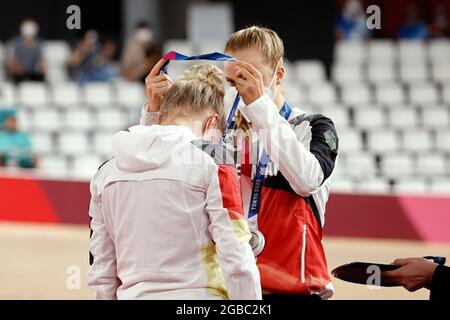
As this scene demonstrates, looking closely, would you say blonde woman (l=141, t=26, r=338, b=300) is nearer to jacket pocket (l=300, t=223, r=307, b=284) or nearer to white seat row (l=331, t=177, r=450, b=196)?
jacket pocket (l=300, t=223, r=307, b=284)

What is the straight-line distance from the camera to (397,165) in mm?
10906

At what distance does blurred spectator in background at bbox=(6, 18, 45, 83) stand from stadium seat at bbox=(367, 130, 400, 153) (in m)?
4.71

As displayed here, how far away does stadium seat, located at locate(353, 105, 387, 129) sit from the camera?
11.9 metres

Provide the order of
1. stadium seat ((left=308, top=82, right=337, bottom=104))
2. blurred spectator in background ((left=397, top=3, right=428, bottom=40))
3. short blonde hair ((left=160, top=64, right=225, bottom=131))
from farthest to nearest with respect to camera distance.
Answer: blurred spectator in background ((left=397, top=3, right=428, bottom=40))
stadium seat ((left=308, top=82, right=337, bottom=104))
short blonde hair ((left=160, top=64, right=225, bottom=131))

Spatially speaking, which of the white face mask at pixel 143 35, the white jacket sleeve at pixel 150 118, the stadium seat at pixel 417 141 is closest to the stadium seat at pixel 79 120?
the white face mask at pixel 143 35

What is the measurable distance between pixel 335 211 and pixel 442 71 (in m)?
4.00

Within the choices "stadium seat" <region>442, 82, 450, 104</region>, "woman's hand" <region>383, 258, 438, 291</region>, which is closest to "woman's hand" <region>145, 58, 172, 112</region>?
"woman's hand" <region>383, 258, 438, 291</region>

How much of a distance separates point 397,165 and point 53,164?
418cm

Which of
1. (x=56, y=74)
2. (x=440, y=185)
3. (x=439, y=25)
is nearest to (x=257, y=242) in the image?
(x=440, y=185)

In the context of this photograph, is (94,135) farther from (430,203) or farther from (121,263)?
(121,263)

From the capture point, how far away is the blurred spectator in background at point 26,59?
1274cm
